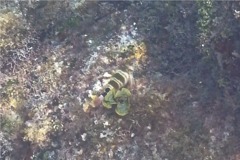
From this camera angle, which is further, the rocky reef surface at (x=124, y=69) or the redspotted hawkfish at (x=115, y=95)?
the redspotted hawkfish at (x=115, y=95)

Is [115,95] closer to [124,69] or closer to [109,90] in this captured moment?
[109,90]

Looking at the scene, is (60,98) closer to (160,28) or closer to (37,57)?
(37,57)

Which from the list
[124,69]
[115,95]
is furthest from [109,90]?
[124,69]

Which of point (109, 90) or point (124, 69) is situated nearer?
point (109, 90)

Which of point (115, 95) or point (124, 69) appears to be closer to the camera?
point (115, 95)

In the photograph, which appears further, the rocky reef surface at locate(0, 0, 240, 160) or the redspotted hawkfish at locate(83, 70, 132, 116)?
the redspotted hawkfish at locate(83, 70, 132, 116)
